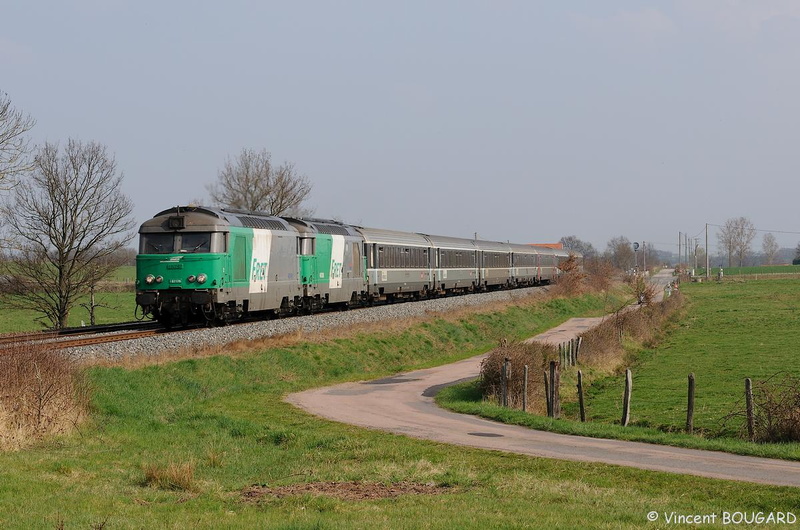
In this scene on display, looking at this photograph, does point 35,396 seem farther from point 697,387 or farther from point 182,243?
point 697,387

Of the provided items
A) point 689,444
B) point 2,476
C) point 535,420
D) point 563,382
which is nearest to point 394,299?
point 563,382

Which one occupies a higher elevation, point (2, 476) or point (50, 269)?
point (50, 269)

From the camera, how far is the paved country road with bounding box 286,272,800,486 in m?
16.1

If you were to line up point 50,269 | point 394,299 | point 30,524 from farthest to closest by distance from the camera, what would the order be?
1. point 394,299
2. point 50,269
3. point 30,524

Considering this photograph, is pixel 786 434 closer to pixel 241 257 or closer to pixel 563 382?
pixel 563 382

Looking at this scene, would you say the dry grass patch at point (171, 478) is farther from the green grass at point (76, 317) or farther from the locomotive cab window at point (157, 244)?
the green grass at point (76, 317)

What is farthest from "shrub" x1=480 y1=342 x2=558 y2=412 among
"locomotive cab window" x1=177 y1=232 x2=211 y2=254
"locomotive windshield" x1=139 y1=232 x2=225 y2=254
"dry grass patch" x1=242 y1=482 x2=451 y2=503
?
"dry grass patch" x1=242 y1=482 x2=451 y2=503

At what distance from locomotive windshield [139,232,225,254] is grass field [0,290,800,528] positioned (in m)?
5.71

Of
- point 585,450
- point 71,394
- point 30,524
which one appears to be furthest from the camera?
point 71,394

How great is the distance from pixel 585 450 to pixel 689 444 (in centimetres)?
259

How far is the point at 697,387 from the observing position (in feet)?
105

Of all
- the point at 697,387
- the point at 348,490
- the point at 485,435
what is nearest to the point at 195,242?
the point at 485,435

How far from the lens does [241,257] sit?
3241 cm

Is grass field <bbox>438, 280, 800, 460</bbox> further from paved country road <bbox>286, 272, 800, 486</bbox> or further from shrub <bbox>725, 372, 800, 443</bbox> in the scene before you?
paved country road <bbox>286, 272, 800, 486</bbox>
